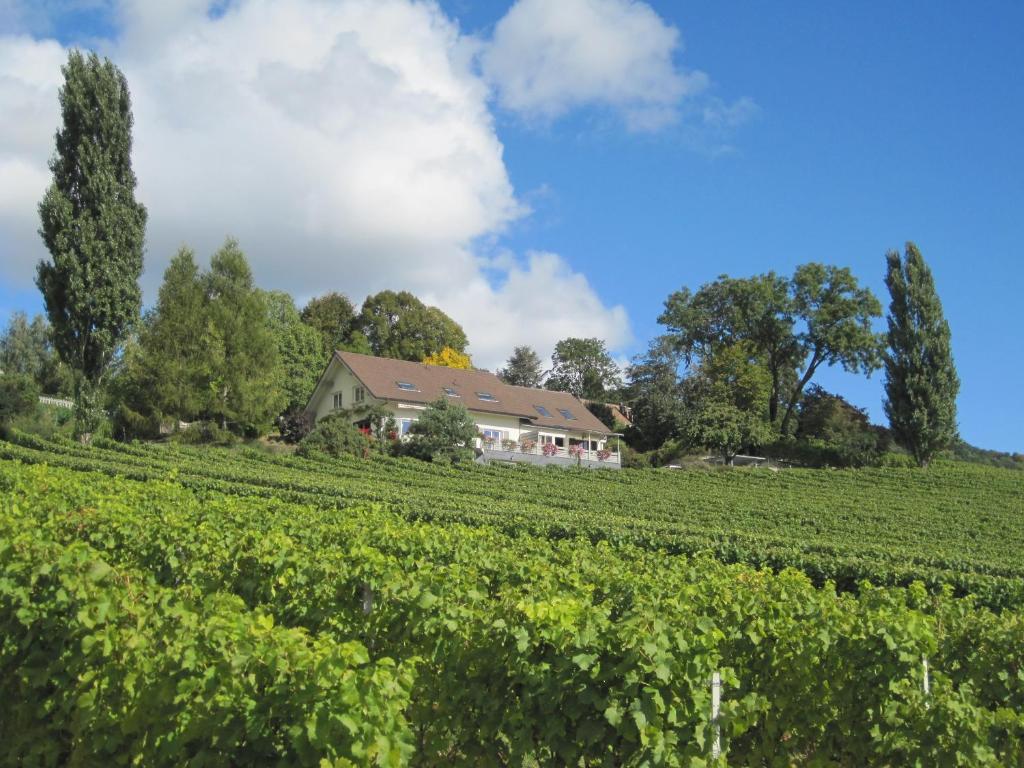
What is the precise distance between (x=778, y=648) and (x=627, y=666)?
1529 mm

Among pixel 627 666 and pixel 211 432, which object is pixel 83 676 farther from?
pixel 211 432

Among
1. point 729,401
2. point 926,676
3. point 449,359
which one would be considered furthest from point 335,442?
point 926,676

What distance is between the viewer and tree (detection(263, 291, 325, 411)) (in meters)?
60.2

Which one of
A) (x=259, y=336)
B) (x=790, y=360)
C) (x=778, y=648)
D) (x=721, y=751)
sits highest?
(x=790, y=360)

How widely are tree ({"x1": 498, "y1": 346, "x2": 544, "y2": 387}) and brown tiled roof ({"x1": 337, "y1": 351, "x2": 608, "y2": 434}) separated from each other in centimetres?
2514

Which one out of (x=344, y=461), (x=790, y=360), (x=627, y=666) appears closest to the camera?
(x=627, y=666)

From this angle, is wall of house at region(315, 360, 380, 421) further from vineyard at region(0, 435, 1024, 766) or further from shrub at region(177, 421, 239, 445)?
vineyard at region(0, 435, 1024, 766)

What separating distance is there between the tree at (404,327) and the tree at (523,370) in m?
14.7

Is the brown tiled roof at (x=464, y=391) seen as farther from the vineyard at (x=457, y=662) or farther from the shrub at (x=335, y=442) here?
the vineyard at (x=457, y=662)

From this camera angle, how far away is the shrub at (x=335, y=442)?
1586 inches

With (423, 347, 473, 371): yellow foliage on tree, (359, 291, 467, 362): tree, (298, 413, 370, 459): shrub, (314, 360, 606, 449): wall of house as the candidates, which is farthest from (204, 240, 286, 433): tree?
(359, 291, 467, 362): tree

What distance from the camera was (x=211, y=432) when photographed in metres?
42.6

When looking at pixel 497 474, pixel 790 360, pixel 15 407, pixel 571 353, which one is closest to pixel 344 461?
pixel 497 474

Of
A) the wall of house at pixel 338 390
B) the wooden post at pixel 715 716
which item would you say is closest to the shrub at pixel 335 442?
the wall of house at pixel 338 390
